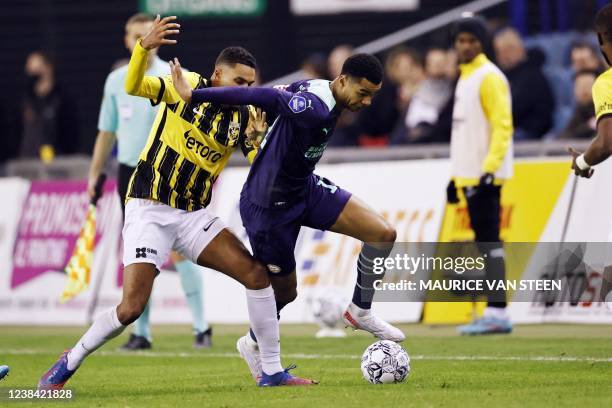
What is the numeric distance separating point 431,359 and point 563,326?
2.83m

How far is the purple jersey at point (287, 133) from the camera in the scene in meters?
8.64

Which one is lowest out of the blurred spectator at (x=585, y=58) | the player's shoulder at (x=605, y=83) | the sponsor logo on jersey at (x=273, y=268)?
the sponsor logo on jersey at (x=273, y=268)

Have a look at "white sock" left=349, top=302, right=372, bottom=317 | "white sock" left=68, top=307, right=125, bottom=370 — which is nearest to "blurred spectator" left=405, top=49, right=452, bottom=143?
"white sock" left=349, top=302, right=372, bottom=317

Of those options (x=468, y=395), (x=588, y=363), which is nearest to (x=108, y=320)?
(x=468, y=395)

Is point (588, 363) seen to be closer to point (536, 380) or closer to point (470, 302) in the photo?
point (536, 380)

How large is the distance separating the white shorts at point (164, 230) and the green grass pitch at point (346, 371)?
36.2 inches

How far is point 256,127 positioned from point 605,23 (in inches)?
94.1

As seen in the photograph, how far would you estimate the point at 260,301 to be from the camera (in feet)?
29.8

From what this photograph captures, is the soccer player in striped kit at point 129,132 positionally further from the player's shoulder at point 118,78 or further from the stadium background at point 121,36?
the stadium background at point 121,36

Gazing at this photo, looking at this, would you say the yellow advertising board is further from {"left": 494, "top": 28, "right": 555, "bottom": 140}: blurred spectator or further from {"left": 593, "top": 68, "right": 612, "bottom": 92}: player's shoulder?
{"left": 593, "top": 68, "right": 612, "bottom": 92}: player's shoulder

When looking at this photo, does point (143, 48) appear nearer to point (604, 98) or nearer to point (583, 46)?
point (604, 98)

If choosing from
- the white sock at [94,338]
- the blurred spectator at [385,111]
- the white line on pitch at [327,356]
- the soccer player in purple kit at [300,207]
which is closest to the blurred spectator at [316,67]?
the blurred spectator at [385,111]

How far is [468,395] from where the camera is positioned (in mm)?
8375

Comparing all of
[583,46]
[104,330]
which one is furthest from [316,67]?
[104,330]
